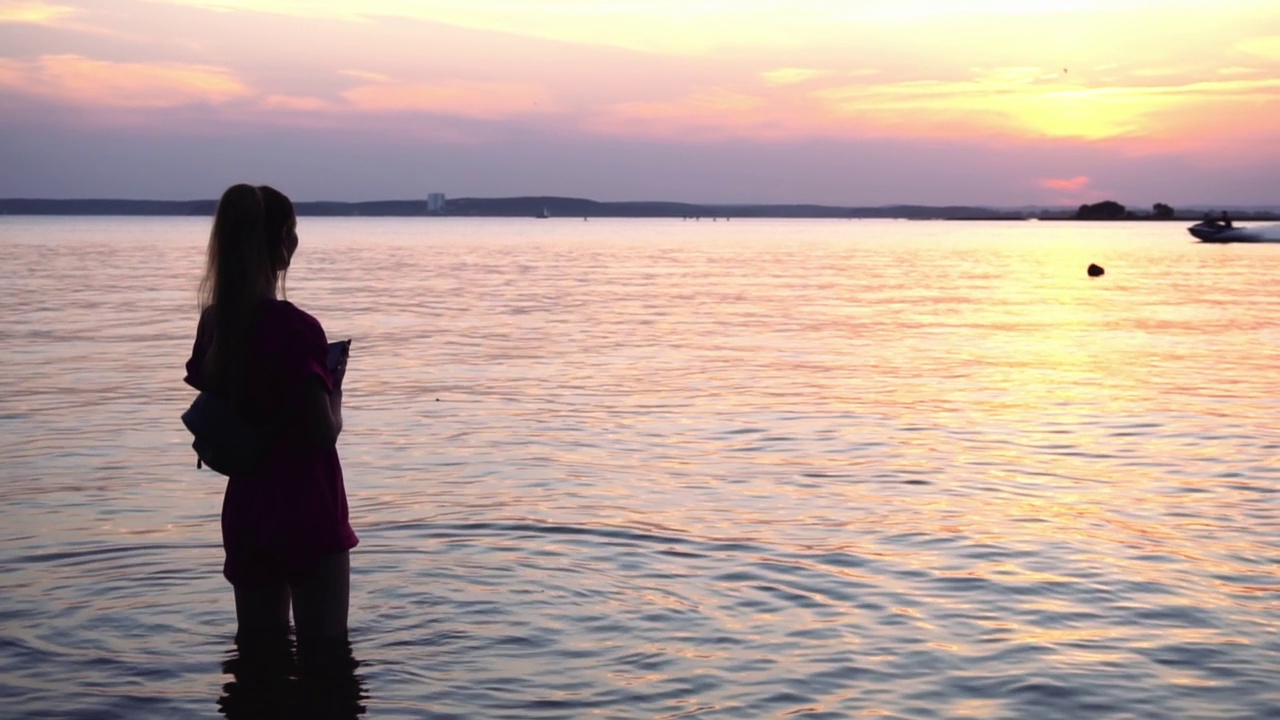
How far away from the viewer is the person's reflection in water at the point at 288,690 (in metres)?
6.91

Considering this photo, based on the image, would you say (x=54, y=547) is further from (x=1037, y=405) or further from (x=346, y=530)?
(x=1037, y=405)

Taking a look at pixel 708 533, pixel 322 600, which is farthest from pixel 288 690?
pixel 708 533

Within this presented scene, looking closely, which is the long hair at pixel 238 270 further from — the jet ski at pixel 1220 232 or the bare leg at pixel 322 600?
the jet ski at pixel 1220 232

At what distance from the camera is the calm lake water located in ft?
24.5

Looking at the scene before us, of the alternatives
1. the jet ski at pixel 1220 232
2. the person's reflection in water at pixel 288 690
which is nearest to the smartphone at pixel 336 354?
the person's reflection in water at pixel 288 690

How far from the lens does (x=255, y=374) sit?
575 cm

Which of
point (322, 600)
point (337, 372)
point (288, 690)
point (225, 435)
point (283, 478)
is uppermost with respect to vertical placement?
point (337, 372)

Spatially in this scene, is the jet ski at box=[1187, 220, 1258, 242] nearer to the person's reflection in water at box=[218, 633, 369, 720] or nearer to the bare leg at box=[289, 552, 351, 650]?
the person's reflection in water at box=[218, 633, 369, 720]

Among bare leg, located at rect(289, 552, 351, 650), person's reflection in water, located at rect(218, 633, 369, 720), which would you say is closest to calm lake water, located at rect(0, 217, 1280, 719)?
person's reflection in water, located at rect(218, 633, 369, 720)

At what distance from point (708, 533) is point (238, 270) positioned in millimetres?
5944

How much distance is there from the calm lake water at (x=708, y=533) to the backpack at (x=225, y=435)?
187cm

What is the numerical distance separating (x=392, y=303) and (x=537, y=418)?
919 inches

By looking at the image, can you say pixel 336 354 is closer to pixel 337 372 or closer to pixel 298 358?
pixel 337 372

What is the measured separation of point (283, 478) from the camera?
5934 mm
